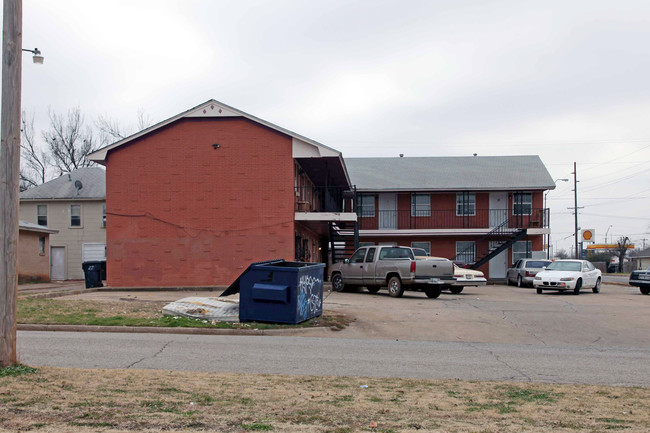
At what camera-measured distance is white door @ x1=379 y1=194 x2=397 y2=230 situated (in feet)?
136

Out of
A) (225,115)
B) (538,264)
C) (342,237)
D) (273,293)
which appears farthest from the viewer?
(342,237)

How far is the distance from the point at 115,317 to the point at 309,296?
4245 mm

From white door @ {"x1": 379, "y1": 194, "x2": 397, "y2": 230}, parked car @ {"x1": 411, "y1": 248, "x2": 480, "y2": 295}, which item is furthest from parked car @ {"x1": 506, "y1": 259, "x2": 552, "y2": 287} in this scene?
white door @ {"x1": 379, "y1": 194, "x2": 397, "y2": 230}

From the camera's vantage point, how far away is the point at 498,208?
136 ft

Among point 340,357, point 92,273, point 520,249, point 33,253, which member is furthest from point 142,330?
point 520,249

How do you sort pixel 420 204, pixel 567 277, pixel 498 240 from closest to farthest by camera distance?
pixel 567 277 < pixel 498 240 < pixel 420 204

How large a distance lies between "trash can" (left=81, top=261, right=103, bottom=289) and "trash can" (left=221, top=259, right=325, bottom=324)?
15.4 m

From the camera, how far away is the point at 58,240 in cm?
4150

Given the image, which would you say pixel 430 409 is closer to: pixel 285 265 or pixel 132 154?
pixel 285 265

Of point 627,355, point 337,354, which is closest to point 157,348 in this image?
point 337,354

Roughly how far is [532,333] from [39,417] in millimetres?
11527

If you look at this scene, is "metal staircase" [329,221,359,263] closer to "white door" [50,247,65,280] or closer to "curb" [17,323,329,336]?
"white door" [50,247,65,280]

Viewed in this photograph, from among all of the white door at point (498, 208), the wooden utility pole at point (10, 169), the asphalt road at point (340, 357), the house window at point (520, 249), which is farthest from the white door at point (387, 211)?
the wooden utility pole at point (10, 169)

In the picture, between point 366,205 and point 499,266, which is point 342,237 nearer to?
point 366,205
